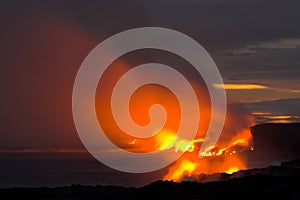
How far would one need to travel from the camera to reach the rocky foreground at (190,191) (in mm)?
158250

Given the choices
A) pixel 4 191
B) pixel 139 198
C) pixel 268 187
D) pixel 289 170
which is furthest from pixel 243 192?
pixel 4 191

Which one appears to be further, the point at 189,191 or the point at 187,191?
the point at 189,191

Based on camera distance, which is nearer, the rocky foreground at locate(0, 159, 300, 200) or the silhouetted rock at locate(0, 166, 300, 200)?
the rocky foreground at locate(0, 159, 300, 200)

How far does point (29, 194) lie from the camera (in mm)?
175875

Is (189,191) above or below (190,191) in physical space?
above

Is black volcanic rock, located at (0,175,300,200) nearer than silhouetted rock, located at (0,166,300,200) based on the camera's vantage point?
Yes

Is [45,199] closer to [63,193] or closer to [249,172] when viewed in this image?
[63,193]

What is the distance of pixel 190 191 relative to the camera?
547 ft

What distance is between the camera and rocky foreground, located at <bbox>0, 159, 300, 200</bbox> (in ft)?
519

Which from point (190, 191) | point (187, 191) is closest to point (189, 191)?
point (190, 191)

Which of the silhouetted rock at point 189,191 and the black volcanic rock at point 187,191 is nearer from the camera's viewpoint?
the black volcanic rock at point 187,191

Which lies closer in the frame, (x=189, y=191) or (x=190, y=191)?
(x=190, y=191)

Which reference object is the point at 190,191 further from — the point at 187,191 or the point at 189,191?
the point at 187,191

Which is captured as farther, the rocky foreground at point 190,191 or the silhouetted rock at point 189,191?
the silhouetted rock at point 189,191
